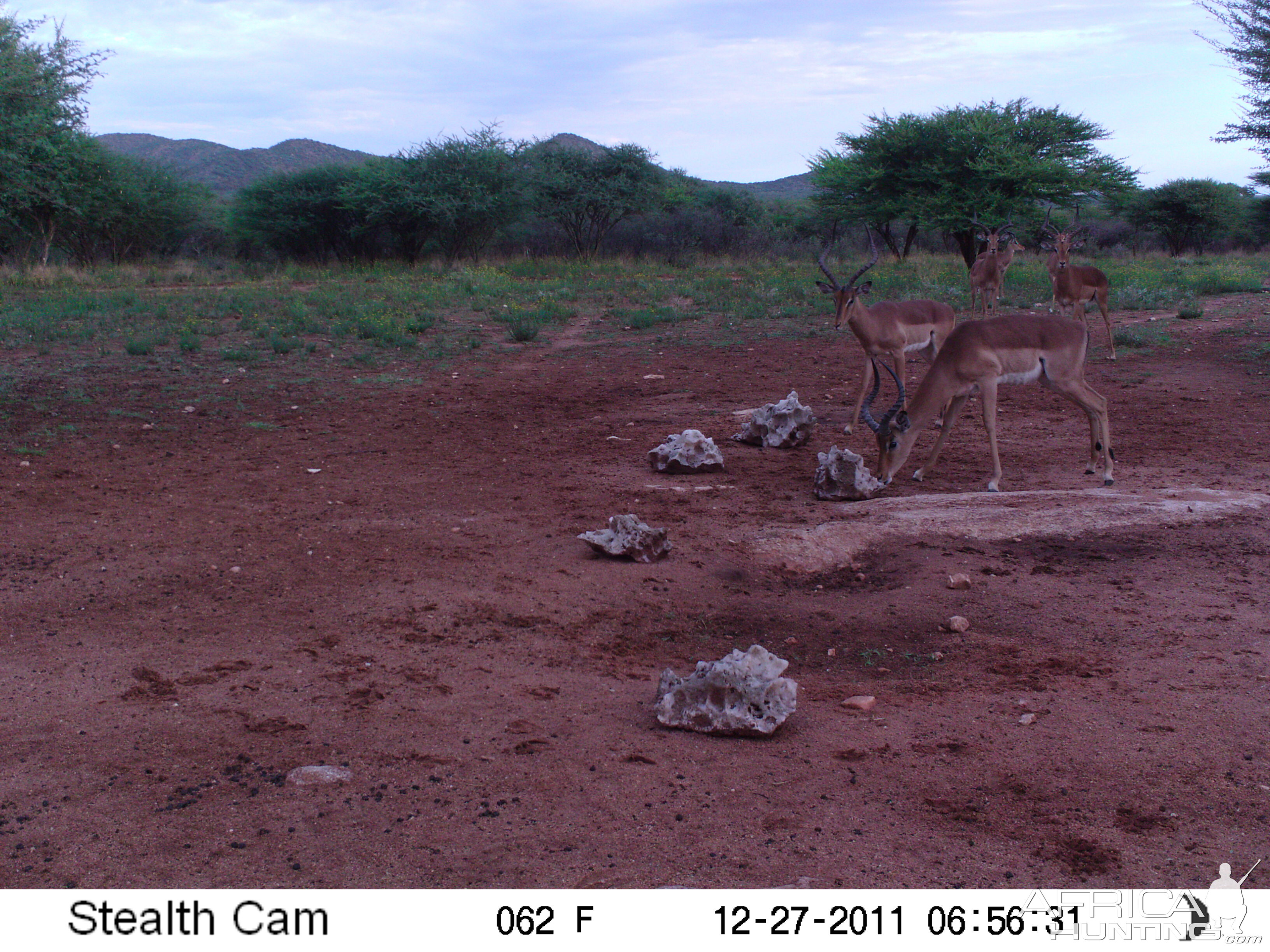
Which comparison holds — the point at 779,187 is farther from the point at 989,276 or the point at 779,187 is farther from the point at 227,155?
the point at 989,276

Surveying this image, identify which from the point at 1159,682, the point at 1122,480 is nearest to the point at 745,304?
the point at 1122,480

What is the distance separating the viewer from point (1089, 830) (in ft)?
9.87

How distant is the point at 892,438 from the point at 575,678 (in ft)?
13.9

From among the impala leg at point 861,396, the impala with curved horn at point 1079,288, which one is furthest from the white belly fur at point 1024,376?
the impala with curved horn at point 1079,288

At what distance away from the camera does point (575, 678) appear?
14.3ft

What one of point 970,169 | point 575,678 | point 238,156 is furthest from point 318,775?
point 238,156

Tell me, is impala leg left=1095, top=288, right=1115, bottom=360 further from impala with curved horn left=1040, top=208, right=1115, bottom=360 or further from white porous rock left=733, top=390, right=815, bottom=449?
white porous rock left=733, top=390, right=815, bottom=449

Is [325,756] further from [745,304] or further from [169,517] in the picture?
[745,304]

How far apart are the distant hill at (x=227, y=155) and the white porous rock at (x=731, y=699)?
8263cm

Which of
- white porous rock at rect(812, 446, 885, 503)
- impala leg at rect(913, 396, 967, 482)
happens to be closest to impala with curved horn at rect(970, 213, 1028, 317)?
impala leg at rect(913, 396, 967, 482)

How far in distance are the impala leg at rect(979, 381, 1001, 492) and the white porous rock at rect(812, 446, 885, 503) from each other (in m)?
1.03

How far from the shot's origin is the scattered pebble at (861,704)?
13.1ft

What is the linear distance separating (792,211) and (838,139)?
15472 mm
